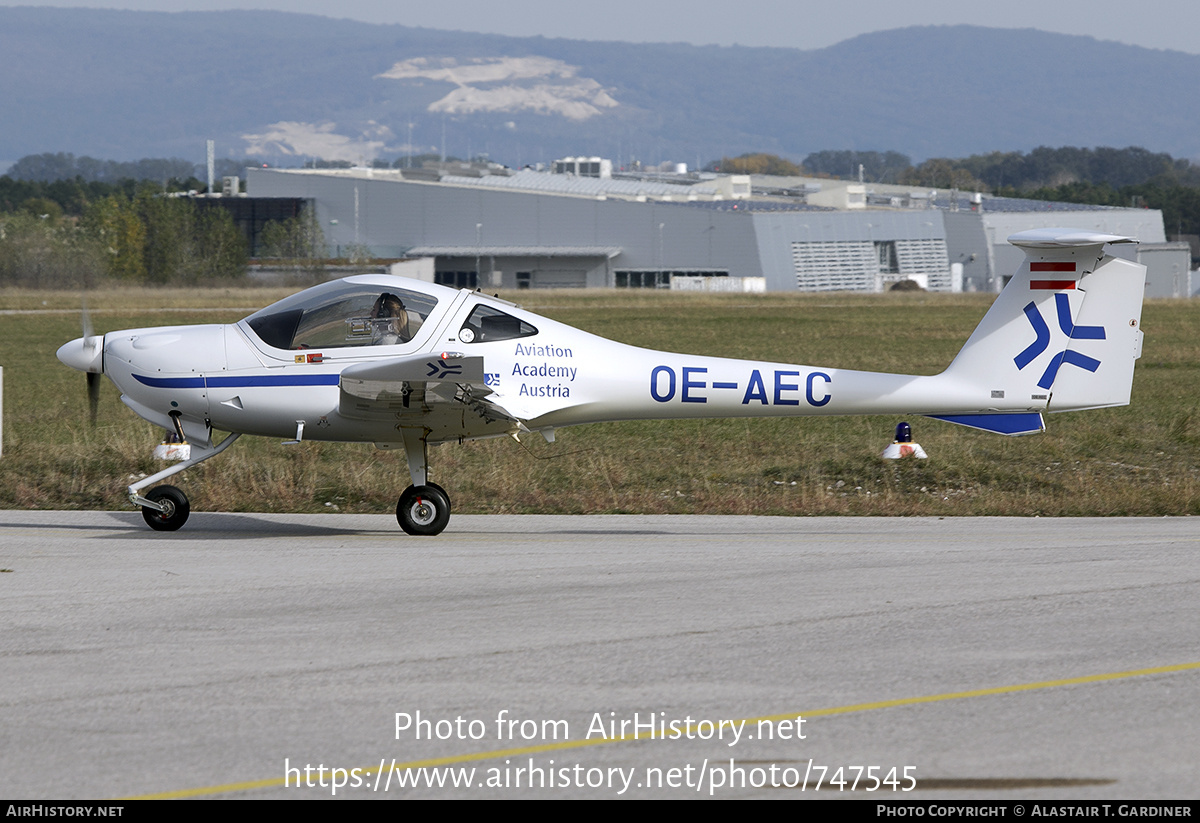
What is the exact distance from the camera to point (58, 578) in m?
8.74

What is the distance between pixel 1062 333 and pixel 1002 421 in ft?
2.88

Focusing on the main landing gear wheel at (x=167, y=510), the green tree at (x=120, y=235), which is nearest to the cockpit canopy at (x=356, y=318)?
the main landing gear wheel at (x=167, y=510)

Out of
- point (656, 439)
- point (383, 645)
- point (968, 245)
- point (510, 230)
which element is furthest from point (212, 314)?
point (968, 245)

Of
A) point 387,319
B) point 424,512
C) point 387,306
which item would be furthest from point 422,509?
point 387,306

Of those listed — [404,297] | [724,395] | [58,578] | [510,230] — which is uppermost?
[510,230]

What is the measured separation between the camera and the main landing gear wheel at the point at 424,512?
10.6 metres

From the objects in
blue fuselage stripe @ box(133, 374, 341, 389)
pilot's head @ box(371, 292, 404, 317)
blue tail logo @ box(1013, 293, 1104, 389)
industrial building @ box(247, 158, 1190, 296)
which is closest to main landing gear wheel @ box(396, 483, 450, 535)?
blue fuselage stripe @ box(133, 374, 341, 389)

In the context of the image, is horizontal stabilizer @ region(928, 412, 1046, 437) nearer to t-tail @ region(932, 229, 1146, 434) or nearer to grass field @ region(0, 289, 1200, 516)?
t-tail @ region(932, 229, 1146, 434)

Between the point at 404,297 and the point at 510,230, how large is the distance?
11080 centimetres

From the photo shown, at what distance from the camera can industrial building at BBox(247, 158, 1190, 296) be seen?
11162 centimetres

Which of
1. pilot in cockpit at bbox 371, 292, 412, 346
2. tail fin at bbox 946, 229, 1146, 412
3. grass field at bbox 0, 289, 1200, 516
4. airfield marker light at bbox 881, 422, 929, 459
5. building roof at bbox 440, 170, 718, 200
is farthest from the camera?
building roof at bbox 440, 170, 718, 200

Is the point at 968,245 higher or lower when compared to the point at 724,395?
higher

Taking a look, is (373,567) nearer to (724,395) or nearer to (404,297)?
(404,297)

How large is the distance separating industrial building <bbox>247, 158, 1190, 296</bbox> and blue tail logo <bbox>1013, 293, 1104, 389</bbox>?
98.7 meters
